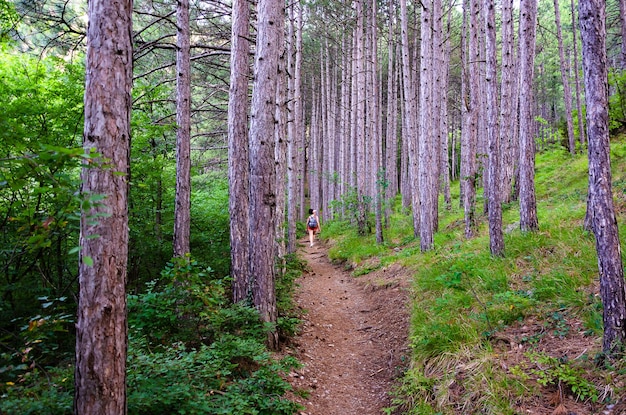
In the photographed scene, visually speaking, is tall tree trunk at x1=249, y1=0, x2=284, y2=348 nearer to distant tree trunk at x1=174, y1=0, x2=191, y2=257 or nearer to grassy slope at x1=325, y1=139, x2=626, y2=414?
distant tree trunk at x1=174, y1=0, x2=191, y2=257

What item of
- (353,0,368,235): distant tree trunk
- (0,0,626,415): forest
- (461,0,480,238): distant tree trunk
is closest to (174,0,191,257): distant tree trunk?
(0,0,626,415): forest

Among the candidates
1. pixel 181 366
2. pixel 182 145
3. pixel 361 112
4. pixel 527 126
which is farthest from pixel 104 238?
pixel 361 112

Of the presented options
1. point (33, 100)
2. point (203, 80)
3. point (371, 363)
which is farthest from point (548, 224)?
point (203, 80)

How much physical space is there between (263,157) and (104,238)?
3107 mm

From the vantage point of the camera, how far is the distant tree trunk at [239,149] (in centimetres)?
632

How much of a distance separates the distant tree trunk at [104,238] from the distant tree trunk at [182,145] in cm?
443

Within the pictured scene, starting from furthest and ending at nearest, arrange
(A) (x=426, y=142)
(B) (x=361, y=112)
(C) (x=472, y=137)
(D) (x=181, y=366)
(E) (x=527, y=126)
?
(B) (x=361, y=112) < (A) (x=426, y=142) < (C) (x=472, y=137) < (E) (x=527, y=126) < (D) (x=181, y=366)

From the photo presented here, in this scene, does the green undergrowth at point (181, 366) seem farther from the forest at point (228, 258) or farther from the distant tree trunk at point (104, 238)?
the distant tree trunk at point (104, 238)

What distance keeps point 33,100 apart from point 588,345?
26.3 feet

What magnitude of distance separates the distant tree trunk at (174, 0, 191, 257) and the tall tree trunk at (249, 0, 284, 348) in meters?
2.08

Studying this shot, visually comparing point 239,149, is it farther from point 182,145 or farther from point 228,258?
point 228,258

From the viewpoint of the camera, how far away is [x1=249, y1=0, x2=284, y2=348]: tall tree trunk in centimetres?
536

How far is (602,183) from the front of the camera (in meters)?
3.33

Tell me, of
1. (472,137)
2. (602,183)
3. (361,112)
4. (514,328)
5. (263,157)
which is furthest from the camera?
(361,112)
